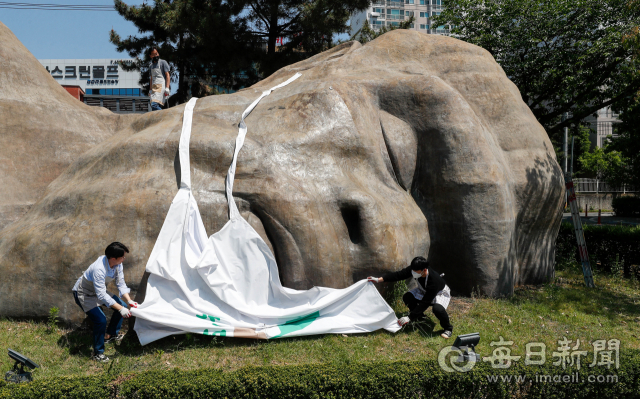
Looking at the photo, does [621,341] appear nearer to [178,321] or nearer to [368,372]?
[368,372]

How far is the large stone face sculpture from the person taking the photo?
6.20 meters

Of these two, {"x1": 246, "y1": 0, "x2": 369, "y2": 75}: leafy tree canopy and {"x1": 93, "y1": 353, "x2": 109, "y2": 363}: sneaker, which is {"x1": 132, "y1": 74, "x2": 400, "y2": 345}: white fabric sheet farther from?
{"x1": 246, "y1": 0, "x2": 369, "y2": 75}: leafy tree canopy

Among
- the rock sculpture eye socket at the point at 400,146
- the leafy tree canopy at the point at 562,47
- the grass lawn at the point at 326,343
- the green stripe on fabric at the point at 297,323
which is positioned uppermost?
the leafy tree canopy at the point at 562,47

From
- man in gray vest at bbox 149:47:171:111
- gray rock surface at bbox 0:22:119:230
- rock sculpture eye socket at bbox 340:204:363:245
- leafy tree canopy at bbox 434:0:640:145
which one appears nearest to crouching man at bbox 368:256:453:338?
rock sculpture eye socket at bbox 340:204:363:245

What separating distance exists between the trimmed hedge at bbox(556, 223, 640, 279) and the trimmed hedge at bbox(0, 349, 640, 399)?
7093mm

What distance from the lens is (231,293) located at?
5.97m

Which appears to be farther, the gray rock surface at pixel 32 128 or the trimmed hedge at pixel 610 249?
the trimmed hedge at pixel 610 249

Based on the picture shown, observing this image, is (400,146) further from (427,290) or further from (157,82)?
(157,82)

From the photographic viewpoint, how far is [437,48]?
31.4ft

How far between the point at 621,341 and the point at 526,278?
2.96 m

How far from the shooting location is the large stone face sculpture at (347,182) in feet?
20.3

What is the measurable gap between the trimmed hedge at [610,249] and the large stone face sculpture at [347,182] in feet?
7.89

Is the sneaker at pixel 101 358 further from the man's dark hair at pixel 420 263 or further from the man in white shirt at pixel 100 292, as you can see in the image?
the man's dark hair at pixel 420 263

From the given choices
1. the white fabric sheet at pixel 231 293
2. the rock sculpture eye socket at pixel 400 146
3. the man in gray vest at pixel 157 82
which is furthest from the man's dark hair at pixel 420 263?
the man in gray vest at pixel 157 82
